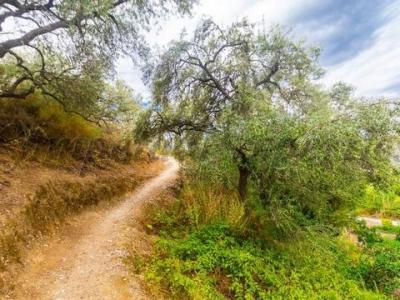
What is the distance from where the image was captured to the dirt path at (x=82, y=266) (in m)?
4.92

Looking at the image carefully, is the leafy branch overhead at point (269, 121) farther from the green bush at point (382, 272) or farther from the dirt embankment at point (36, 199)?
the dirt embankment at point (36, 199)

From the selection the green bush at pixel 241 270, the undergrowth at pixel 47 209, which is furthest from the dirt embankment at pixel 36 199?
the green bush at pixel 241 270

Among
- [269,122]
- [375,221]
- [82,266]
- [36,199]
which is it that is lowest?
[82,266]

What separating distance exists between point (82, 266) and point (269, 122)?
15.2 feet

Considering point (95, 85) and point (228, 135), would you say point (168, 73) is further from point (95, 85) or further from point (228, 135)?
point (228, 135)

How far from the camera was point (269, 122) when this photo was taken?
674 cm

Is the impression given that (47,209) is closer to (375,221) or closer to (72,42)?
(72,42)

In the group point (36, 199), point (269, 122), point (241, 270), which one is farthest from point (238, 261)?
point (36, 199)

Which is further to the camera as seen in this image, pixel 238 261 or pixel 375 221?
pixel 375 221

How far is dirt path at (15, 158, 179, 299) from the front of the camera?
4918 millimetres

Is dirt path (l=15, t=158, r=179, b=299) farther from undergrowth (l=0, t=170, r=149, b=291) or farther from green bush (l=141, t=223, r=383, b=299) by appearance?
green bush (l=141, t=223, r=383, b=299)

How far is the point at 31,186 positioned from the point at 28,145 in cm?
242

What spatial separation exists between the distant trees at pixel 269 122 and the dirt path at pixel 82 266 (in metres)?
2.83

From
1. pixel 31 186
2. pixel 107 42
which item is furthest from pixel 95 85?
pixel 31 186
